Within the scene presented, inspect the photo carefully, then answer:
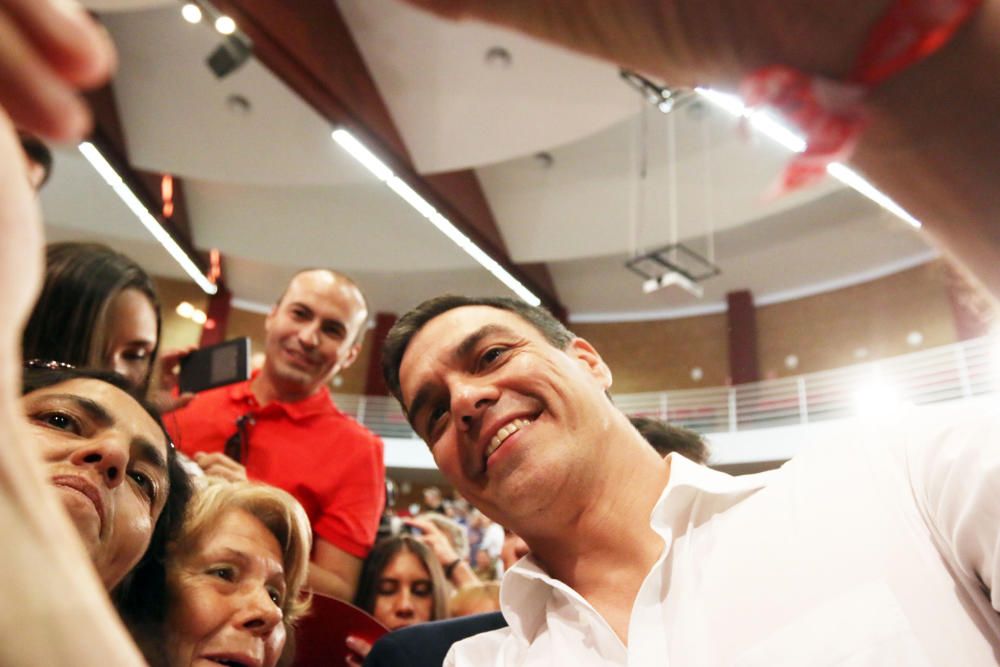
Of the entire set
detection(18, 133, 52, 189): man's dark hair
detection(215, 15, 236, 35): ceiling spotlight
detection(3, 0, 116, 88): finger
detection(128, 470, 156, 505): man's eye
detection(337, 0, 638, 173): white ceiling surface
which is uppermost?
detection(337, 0, 638, 173): white ceiling surface

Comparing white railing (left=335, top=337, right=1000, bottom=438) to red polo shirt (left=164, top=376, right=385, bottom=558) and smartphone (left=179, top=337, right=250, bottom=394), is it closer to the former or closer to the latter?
red polo shirt (left=164, top=376, right=385, bottom=558)

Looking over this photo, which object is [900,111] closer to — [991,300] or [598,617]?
[991,300]

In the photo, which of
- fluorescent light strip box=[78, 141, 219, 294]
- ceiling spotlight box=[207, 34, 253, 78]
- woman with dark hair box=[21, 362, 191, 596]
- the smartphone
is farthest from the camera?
fluorescent light strip box=[78, 141, 219, 294]

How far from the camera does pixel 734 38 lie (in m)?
0.30

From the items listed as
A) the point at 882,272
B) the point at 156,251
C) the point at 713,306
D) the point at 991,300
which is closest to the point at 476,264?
the point at 713,306

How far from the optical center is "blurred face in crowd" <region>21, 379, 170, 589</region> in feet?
2.72

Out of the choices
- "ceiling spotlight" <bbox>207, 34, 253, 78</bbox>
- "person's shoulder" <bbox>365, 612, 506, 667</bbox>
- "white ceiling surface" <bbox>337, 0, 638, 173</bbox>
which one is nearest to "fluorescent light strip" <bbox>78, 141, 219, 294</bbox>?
"ceiling spotlight" <bbox>207, 34, 253, 78</bbox>

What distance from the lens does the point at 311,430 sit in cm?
205

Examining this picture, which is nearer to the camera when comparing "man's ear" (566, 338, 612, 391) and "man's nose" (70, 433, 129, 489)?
"man's nose" (70, 433, 129, 489)

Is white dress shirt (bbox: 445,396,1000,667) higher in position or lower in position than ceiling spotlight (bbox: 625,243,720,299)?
lower

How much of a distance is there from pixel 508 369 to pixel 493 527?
3431 mm

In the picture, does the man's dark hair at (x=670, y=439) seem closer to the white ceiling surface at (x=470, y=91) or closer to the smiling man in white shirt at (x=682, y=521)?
the smiling man in white shirt at (x=682, y=521)

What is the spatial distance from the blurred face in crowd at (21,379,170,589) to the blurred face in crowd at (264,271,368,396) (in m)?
1.10

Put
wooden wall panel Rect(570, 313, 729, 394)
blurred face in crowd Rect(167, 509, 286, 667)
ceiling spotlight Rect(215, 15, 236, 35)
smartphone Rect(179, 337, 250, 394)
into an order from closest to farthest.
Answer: blurred face in crowd Rect(167, 509, 286, 667)
smartphone Rect(179, 337, 250, 394)
ceiling spotlight Rect(215, 15, 236, 35)
wooden wall panel Rect(570, 313, 729, 394)
